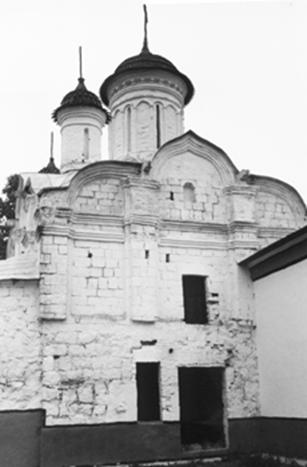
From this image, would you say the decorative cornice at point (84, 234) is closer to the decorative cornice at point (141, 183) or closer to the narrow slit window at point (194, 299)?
the decorative cornice at point (141, 183)

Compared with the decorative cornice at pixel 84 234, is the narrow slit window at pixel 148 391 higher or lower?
lower

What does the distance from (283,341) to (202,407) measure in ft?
9.25

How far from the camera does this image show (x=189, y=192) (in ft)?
40.6

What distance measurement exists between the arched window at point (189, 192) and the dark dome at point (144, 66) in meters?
3.57

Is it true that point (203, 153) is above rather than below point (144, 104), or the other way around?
below

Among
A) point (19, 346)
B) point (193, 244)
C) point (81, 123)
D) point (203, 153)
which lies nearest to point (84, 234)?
point (193, 244)

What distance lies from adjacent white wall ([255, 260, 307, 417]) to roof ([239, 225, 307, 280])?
0.12m

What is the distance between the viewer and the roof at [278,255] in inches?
398

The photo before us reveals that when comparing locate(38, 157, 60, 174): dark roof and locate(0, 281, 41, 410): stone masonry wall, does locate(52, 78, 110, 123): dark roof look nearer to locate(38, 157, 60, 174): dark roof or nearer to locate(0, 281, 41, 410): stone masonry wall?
locate(38, 157, 60, 174): dark roof

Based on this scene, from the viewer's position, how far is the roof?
33.2ft

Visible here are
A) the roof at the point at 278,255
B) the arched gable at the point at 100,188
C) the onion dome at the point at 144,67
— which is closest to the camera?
the roof at the point at 278,255

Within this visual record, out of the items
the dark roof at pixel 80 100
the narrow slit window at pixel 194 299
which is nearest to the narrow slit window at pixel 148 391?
the narrow slit window at pixel 194 299

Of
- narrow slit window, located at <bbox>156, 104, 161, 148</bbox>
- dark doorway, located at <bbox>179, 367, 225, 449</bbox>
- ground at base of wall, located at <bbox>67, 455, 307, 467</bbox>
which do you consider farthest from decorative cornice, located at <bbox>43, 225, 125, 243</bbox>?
ground at base of wall, located at <bbox>67, 455, 307, 467</bbox>

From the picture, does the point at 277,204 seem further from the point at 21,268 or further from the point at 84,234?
the point at 21,268
